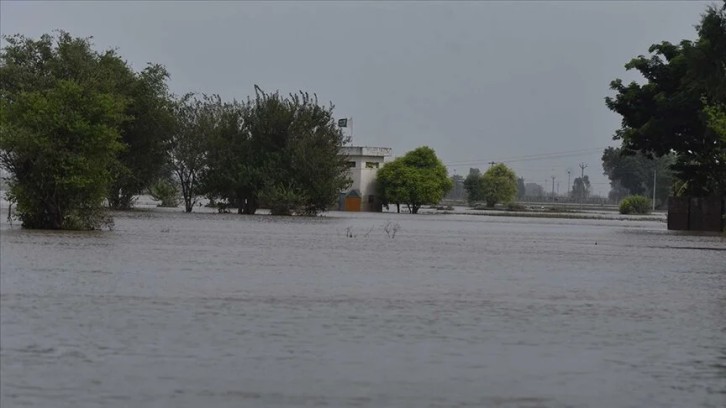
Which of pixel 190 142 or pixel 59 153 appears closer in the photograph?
pixel 59 153

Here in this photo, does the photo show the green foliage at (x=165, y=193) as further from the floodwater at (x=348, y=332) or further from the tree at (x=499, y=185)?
the tree at (x=499, y=185)

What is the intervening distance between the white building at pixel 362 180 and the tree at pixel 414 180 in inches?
37.0

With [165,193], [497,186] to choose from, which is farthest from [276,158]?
[497,186]

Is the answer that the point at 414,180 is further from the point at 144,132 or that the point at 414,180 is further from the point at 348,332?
the point at 348,332

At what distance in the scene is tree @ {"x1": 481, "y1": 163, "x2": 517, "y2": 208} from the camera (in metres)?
166

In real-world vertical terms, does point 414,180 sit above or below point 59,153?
above

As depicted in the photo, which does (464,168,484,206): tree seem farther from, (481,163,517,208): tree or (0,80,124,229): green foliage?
(0,80,124,229): green foliage

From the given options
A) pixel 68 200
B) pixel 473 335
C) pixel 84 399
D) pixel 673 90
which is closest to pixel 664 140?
pixel 673 90

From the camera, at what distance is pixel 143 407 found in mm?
9992

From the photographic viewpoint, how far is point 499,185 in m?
166

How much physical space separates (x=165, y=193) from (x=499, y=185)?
3047 inches

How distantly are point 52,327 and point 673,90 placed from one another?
5546cm

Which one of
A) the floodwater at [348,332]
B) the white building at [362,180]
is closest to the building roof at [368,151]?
the white building at [362,180]

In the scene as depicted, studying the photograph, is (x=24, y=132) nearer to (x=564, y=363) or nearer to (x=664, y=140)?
(x=564, y=363)
